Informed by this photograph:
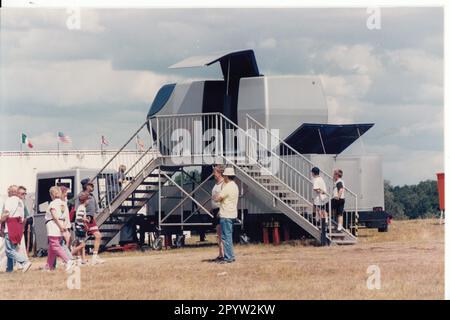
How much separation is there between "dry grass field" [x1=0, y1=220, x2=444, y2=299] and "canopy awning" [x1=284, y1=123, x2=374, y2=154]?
4.16 metres

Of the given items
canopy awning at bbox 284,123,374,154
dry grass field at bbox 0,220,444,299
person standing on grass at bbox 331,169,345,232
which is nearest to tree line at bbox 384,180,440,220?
canopy awning at bbox 284,123,374,154

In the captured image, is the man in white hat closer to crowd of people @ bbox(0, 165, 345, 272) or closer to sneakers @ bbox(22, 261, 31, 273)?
crowd of people @ bbox(0, 165, 345, 272)

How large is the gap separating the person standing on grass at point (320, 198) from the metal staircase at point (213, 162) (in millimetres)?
483

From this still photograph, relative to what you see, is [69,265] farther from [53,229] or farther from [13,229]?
[13,229]

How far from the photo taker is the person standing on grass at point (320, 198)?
79.7 feet

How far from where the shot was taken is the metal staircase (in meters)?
26.0

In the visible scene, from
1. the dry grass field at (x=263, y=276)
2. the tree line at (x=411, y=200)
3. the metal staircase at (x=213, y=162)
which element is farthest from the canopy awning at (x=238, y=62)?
the tree line at (x=411, y=200)

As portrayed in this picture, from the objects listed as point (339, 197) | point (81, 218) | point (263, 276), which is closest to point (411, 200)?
point (339, 197)

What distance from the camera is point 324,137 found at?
1096 inches

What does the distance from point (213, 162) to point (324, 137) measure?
10.2ft

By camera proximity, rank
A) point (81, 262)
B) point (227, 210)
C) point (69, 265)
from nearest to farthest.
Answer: point (227, 210) < point (69, 265) < point (81, 262)

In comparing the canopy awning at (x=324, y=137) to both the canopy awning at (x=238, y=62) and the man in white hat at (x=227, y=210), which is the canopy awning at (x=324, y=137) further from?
the man in white hat at (x=227, y=210)
